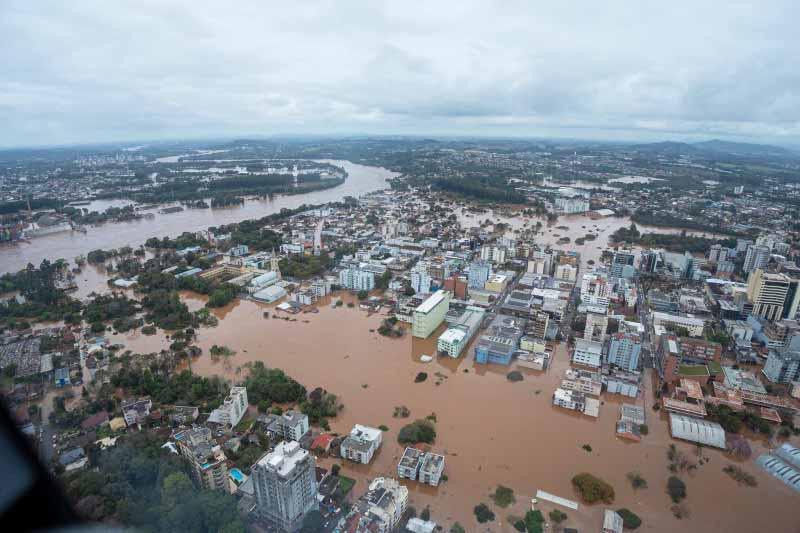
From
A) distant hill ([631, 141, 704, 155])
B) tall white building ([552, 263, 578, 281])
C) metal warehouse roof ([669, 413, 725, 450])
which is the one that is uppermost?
tall white building ([552, 263, 578, 281])

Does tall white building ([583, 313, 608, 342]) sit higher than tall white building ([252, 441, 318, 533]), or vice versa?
tall white building ([252, 441, 318, 533])

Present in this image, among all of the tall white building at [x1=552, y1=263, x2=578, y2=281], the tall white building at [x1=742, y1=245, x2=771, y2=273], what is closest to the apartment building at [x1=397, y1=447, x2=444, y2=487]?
the tall white building at [x1=552, y1=263, x2=578, y2=281]

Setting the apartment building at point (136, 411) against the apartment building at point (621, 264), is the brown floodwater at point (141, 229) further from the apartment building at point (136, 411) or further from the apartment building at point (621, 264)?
the apartment building at point (621, 264)

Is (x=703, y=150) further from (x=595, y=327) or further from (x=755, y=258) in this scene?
(x=595, y=327)

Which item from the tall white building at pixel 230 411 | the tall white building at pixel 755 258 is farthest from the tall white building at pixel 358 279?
the tall white building at pixel 755 258

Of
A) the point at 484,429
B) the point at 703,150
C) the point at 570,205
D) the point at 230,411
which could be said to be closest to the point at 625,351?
the point at 484,429

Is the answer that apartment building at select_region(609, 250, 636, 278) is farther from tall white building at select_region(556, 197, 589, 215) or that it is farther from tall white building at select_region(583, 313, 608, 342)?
tall white building at select_region(556, 197, 589, 215)
